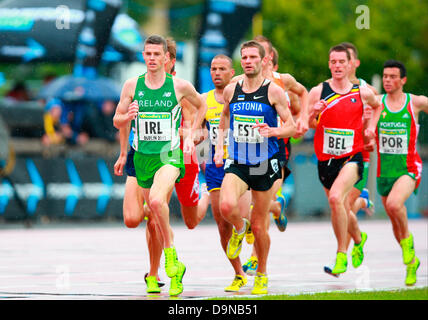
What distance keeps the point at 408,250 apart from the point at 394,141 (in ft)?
4.52

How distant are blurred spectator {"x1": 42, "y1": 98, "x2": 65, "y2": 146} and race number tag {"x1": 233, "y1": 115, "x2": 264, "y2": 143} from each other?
1292 centimetres

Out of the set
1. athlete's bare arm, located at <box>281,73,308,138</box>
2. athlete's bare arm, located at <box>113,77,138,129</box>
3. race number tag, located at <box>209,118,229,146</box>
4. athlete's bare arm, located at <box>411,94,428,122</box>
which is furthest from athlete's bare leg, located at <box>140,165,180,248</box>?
athlete's bare arm, located at <box>411,94,428,122</box>

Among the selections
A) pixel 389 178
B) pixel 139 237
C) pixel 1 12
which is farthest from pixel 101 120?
pixel 389 178

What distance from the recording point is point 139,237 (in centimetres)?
2136

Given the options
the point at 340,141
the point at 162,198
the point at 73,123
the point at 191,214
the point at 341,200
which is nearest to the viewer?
the point at 162,198

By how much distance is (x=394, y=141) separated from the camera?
1348 cm

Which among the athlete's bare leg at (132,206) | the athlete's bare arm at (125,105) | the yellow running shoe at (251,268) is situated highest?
the athlete's bare arm at (125,105)

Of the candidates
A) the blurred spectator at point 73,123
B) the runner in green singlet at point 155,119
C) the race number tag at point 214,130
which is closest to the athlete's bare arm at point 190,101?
the runner in green singlet at point 155,119

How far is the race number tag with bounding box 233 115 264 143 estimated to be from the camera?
11.3m

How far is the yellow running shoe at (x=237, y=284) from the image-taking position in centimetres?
1128

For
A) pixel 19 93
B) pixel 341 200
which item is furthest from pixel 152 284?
pixel 19 93

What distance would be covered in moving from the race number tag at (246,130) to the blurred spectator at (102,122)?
14362 millimetres

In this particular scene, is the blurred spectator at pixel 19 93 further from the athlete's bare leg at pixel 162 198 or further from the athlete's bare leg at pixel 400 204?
the athlete's bare leg at pixel 162 198

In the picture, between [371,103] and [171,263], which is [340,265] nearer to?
[371,103]
